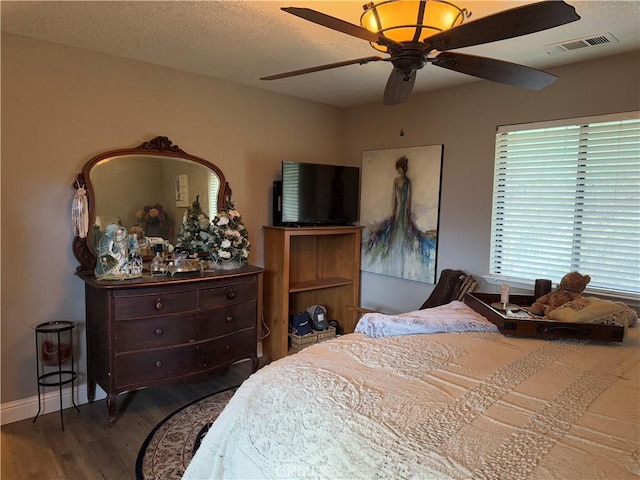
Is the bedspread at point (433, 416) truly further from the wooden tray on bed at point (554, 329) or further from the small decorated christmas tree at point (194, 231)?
the small decorated christmas tree at point (194, 231)

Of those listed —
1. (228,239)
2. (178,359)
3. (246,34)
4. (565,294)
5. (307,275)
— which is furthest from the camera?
(307,275)

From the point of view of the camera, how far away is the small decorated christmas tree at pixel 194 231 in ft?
11.0

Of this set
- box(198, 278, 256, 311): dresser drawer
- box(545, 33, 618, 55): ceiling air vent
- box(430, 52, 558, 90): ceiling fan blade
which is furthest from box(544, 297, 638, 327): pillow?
box(198, 278, 256, 311): dresser drawer

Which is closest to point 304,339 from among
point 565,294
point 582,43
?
point 565,294

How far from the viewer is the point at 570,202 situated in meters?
2.93

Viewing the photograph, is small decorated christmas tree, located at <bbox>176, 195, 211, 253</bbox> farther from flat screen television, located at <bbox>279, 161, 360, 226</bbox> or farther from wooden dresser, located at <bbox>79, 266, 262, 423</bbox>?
flat screen television, located at <bbox>279, 161, 360, 226</bbox>

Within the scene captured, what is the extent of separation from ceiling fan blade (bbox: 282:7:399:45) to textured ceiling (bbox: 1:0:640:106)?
2.02ft

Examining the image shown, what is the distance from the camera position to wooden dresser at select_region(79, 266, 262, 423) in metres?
2.66

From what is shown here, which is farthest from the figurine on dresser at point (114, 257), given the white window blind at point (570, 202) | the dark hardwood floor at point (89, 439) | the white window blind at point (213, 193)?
the white window blind at point (570, 202)

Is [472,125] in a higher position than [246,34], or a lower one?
lower

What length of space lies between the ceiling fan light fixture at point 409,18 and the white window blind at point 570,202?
165cm

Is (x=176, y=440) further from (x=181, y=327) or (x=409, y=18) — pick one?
(x=409, y=18)

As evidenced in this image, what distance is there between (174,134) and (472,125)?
2.35 metres

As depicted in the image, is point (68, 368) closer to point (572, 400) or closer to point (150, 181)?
point (150, 181)
